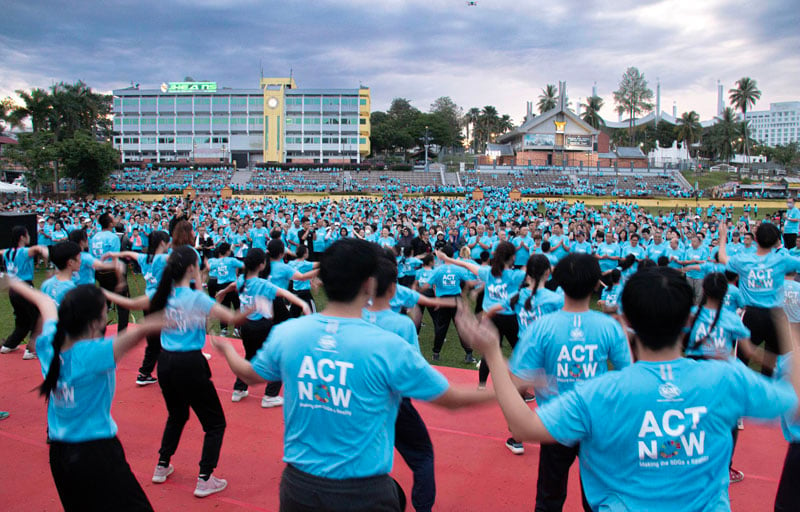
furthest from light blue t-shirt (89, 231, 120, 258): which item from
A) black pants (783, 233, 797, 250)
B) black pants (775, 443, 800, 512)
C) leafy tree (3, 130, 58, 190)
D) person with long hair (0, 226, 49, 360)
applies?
leafy tree (3, 130, 58, 190)

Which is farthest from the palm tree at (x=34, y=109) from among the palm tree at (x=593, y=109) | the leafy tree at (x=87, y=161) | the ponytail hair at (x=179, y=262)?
the palm tree at (x=593, y=109)

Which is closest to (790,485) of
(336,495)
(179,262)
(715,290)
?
(715,290)

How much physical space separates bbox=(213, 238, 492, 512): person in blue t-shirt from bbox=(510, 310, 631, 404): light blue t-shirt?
119cm

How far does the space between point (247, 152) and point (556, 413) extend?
8791 centimetres

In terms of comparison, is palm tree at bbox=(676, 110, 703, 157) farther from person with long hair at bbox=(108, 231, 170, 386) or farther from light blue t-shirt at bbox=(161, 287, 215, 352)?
light blue t-shirt at bbox=(161, 287, 215, 352)

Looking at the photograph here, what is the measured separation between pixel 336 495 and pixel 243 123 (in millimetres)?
88264

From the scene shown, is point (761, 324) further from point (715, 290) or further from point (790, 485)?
point (790, 485)

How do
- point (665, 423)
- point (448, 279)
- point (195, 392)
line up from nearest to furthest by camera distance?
point (665, 423) < point (195, 392) < point (448, 279)

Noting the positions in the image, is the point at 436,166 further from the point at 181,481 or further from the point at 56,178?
the point at 181,481

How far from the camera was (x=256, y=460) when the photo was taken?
511 centimetres

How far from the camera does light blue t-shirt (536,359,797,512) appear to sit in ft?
6.45

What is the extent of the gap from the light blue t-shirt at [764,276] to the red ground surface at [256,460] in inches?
55.2

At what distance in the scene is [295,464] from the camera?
228cm

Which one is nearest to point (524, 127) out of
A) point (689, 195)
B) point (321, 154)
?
point (689, 195)
